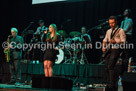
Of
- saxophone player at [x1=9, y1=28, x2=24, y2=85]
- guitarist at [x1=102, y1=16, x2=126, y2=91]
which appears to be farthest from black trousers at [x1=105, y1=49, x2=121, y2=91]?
saxophone player at [x1=9, y1=28, x2=24, y2=85]

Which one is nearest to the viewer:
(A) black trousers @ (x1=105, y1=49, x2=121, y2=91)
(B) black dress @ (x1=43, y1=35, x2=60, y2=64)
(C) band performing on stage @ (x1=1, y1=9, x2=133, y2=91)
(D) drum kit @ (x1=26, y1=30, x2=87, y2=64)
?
(A) black trousers @ (x1=105, y1=49, x2=121, y2=91)

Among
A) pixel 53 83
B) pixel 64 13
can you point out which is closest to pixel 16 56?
pixel 53 83

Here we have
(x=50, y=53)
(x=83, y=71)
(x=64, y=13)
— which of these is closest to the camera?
(x=50, y=53)

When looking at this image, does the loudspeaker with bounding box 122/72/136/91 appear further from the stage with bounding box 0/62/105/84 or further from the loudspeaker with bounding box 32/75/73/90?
the stage with bounding box 0/62/105/84

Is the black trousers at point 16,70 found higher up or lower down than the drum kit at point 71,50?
lower down

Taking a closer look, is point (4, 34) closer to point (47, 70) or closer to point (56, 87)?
point (47, 70)

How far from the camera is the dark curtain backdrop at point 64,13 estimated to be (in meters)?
9.16

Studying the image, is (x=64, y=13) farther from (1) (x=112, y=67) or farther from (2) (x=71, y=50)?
(1) (x=112, y=67)

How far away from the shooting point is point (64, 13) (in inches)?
408

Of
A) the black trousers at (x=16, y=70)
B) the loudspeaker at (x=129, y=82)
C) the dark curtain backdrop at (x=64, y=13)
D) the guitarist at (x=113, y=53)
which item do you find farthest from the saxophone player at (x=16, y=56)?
the loudspeaker at (x=129, y=82)

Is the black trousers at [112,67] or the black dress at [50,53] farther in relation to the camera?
the black dress at [50,53]

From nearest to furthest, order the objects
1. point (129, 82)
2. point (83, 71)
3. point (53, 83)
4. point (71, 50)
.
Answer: point (129, 82)
point (53, 83)
point (83, 71)
point (71, 50)

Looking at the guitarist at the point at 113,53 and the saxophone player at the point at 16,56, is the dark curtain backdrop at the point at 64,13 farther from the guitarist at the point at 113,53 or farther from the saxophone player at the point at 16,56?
the guitarist at the point at 113,53

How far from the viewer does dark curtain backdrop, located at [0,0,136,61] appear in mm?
9156
